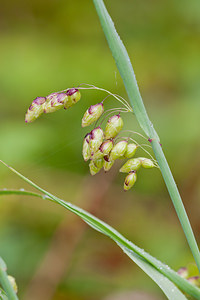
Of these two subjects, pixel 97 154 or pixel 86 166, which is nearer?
pixel 97 154

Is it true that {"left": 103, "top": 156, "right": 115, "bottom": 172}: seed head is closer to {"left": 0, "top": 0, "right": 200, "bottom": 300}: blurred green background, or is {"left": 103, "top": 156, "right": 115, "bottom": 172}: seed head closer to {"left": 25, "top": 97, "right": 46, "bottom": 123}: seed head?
{"left": 25, "top": 97, "right": 46, "bottom": 123}: seed head

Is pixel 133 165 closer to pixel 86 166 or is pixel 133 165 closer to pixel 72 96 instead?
pixel 72 96

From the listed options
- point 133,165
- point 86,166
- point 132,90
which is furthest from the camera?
point 86,166

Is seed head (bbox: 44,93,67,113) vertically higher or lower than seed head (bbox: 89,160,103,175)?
higher

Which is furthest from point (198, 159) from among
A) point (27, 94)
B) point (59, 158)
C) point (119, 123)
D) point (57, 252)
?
point (119, 123)

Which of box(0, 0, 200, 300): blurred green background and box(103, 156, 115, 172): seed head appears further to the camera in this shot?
box(0, 0, 200, 300): blurred green background

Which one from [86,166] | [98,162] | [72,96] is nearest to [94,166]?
[98,162]

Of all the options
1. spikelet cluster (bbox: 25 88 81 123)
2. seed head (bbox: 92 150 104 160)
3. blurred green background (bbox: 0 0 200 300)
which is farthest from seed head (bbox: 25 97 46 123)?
blurred green background (bbox: 0 0 200 300)

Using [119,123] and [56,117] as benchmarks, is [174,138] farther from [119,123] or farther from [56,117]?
[119,123]
